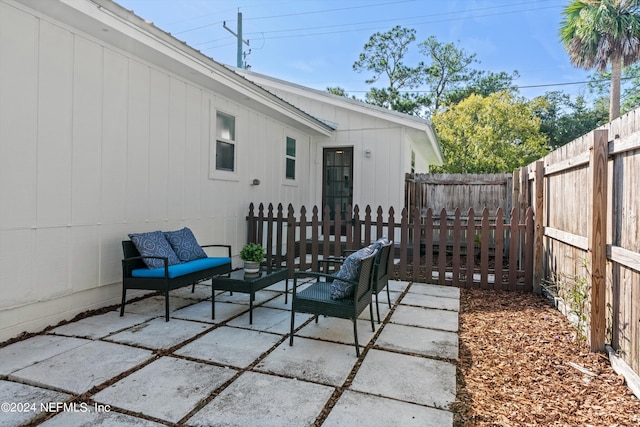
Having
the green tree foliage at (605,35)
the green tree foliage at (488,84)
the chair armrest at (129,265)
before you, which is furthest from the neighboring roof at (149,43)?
the green tree foliage at (488,84)

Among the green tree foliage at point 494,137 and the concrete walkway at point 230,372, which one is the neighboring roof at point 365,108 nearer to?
the concrete walkway at point 230,372

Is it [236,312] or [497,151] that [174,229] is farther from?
[497,151]

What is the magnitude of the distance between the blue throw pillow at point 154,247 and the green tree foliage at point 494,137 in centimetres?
1455

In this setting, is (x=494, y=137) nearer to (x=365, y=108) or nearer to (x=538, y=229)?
(x=365, y=108)

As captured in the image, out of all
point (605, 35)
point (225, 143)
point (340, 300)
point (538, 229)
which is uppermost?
point (605, 35)

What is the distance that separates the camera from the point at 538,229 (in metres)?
5.19

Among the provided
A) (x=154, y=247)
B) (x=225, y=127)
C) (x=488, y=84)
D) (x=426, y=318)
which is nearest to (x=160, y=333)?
(x=154, y=247)

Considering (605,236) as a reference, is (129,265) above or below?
below

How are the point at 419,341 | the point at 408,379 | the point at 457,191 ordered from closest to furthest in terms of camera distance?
1. the point at 408,379
2. the point at 419,341
3. the point at 457,191

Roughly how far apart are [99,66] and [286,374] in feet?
12.5

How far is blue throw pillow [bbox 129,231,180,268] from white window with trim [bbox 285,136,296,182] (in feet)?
13.5

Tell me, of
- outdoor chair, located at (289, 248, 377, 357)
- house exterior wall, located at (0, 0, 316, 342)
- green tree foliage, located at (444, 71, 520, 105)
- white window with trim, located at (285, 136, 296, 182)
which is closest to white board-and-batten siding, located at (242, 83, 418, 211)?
white window with trim, located at (285, 136, 296, 182)

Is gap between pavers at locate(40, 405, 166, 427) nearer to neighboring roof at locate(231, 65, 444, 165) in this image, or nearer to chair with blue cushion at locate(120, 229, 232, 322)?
chair with blue cushion at locate(120, 229, 232, 322)

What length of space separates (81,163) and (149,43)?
1.53m
